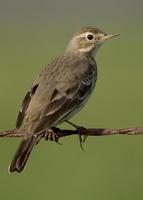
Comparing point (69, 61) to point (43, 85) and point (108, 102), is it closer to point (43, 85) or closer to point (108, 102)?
point (43, 85)

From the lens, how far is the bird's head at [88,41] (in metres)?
12.0

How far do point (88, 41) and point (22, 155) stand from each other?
2981mm

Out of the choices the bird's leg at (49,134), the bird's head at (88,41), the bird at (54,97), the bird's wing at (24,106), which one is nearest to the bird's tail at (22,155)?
the bird at (54,97)

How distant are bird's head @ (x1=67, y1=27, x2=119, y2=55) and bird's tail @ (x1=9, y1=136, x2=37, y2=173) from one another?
2634 mm

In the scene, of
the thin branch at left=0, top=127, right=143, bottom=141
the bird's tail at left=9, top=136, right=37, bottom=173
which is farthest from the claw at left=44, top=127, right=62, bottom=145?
the bird's tail at left=9, top=136, right=37, bottom=173

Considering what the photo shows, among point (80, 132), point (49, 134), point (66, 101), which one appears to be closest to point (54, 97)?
point (66, 101)

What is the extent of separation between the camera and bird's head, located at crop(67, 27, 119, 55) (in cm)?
1200

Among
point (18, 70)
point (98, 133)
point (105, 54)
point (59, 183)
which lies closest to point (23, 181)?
point (59, 183)

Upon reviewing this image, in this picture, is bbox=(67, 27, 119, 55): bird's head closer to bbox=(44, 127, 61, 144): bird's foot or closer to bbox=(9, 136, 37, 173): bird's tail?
bbox=(44, 127, 61, 144): bird's foot

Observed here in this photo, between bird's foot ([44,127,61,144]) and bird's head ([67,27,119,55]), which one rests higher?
bird's head ([67,27,119,55])

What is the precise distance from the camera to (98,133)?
892 cm

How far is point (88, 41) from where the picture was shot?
12.0 m

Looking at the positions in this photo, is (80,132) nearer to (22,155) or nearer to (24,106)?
(22,155)

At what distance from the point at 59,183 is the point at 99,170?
2.82ft
